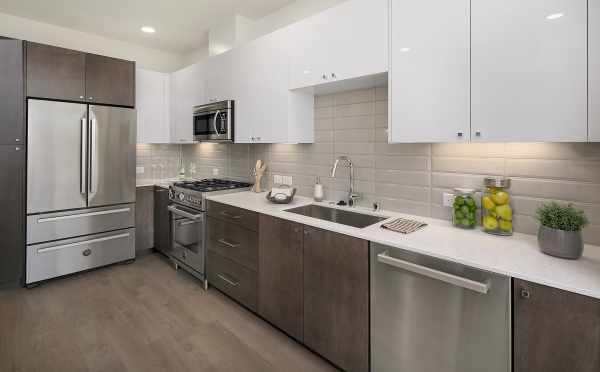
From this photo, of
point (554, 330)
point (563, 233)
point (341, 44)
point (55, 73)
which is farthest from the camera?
point (55, 73)

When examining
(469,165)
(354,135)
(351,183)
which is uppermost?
(354,135)

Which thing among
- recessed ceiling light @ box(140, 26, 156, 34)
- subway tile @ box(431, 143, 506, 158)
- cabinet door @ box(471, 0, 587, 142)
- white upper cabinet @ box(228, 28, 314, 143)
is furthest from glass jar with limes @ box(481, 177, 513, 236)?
recessed ceiling light @ box(140, 26, 156, 34)

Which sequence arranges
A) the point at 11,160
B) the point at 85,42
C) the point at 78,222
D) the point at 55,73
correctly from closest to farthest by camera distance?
the point at 11,160 → the point at 55,73 → the point at 78,222 → the point at 85,42

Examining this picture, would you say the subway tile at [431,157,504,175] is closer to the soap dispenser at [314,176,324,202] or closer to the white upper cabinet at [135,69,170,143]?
the soap dispenser at [314,176,324,202]

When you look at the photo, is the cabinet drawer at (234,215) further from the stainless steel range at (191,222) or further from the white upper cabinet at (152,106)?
the white upper cabinet at (152,106)

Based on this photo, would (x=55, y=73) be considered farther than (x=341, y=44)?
Yes

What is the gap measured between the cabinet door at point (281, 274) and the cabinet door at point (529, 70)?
1265mm

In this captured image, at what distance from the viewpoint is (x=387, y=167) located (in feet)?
7.45

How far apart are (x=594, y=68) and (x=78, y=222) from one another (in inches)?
159

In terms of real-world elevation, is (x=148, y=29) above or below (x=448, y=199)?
above

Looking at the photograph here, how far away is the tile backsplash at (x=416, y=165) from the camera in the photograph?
5.09 ft

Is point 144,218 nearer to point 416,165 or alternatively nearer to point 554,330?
point 416,165

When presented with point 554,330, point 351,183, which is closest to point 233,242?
point 351,183

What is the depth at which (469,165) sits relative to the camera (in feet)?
6.16
